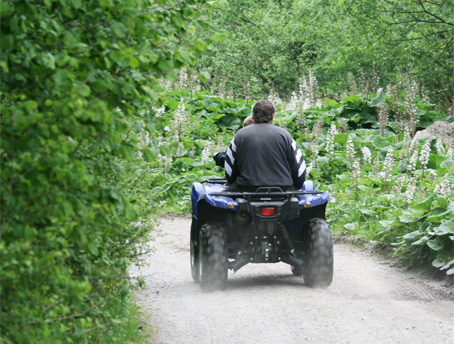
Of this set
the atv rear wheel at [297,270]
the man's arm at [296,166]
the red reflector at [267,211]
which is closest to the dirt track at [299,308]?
the atv rear wheel at [297,270]

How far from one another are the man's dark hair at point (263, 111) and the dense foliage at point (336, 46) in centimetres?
1032

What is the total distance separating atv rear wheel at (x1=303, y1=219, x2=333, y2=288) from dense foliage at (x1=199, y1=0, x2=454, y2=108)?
1058cm

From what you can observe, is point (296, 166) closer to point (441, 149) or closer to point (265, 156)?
point (265, 156)

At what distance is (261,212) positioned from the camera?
24.0 feet

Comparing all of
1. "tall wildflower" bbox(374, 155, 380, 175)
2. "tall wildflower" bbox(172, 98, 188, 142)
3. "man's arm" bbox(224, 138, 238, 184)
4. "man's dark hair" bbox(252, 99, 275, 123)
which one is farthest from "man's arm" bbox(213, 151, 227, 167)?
"tall wildflower" bbox(172, 98, 188, 142)

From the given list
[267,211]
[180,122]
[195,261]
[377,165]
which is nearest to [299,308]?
[267,211]

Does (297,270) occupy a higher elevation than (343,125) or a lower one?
lower

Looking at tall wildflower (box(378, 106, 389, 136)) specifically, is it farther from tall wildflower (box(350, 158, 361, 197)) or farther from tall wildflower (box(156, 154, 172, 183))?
tall wildflower (box(156, 154, 172, 183))

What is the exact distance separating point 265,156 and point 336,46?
17837 millimetres

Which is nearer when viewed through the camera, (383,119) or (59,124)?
(59,124)

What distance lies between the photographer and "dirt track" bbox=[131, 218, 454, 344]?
19.7 ft

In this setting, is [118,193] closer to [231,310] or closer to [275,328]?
[275,328]

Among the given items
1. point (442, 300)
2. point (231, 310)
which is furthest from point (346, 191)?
point (231, 310)

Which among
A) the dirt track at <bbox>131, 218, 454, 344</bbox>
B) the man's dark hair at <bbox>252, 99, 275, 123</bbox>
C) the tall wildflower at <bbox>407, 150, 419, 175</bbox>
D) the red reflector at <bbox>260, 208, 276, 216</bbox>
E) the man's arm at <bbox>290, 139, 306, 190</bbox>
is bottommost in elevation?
the dirt track at <bbox>131, 218, 454, 344</bbox>
